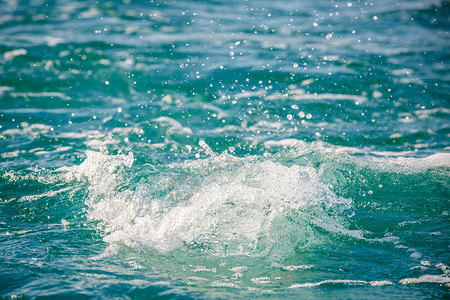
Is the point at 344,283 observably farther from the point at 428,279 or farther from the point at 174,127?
the point at 174,127

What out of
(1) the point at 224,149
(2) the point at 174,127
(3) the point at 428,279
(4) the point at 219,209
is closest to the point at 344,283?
(3) the point at 428,279

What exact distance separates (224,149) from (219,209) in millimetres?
2486

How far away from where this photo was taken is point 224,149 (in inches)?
270

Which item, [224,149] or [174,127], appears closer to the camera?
[224,149]

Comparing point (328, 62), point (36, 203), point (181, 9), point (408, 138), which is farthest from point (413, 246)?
point (181, 9)

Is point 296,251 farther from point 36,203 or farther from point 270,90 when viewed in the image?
point 270,90

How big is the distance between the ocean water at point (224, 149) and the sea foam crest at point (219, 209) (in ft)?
0.07

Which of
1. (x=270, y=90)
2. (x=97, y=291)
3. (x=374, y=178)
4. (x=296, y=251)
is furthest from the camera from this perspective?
(x=270, y=90)

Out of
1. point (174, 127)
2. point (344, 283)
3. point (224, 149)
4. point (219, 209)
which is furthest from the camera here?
point (174, 127)

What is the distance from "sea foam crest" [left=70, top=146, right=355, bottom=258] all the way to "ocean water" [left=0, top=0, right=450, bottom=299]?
0.02 meters

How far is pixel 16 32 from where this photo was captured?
1066 cm

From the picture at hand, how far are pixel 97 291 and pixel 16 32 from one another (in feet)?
33.8

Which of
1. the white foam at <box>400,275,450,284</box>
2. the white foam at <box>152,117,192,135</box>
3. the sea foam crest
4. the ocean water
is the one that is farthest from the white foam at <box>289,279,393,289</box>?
the white foam at <box>152,117,192,135</box>

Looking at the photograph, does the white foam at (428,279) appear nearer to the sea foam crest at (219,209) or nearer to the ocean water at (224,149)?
the ocean water at (224,149)
